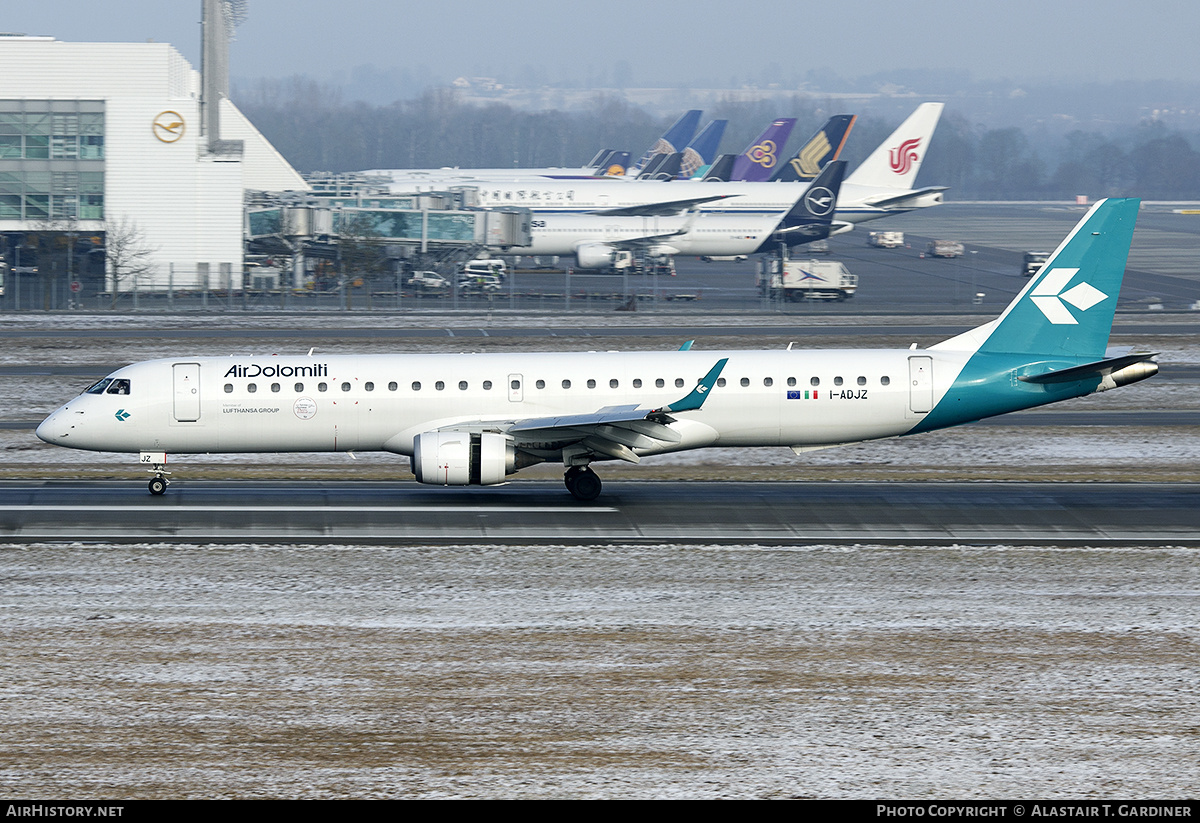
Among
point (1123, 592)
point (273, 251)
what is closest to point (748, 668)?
point (1123, 592)

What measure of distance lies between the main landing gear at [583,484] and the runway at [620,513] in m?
0.41

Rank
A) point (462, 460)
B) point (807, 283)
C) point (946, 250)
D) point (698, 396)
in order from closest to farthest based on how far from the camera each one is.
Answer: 1. point (462, 460)
2. point (698, 396)
3. point (807, 283)
4. point (946, 250)

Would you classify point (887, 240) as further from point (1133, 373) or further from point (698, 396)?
point (698, 396)

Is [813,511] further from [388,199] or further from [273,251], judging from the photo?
[388,199]

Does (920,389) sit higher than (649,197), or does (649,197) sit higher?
(649,197)

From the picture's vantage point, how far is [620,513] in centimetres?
3350

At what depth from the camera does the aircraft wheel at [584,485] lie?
3481cm

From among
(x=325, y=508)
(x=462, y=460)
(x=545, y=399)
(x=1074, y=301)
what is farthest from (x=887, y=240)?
(x=325, y=508)

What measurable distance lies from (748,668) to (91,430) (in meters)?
20.8

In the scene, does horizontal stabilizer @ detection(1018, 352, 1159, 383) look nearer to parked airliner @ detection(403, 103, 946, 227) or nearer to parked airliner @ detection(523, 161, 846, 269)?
parked airliner @ detection(523, 161, 846, 269)

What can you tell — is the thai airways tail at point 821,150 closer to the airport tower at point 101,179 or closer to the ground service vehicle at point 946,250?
the ground service vehicle at point 946,250

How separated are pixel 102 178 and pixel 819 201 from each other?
53.6 metres

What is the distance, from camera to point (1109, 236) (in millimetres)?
35750

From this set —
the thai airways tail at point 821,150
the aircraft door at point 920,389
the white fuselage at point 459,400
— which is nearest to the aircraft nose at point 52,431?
the white fuselage at point 459,400
